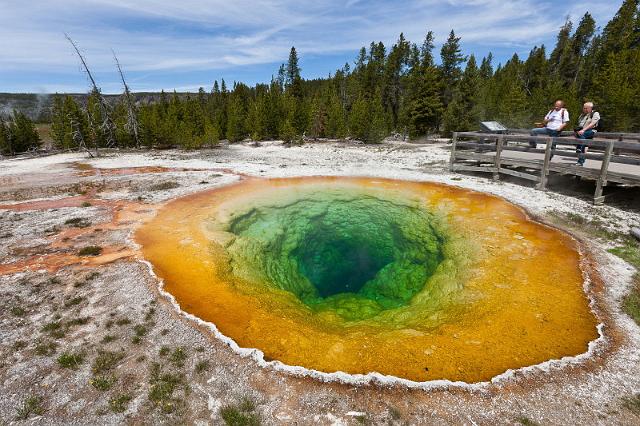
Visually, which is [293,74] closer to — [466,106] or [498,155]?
[466,106]

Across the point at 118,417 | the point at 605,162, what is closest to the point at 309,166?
the point at 605,162

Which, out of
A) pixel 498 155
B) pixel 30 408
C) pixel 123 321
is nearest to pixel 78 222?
pixel 123 321

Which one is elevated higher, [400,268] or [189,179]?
[189,179]

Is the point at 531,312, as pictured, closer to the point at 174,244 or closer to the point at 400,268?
the point at 400,268

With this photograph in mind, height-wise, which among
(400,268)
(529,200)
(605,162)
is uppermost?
(605,162)

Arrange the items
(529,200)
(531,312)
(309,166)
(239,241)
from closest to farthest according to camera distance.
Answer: (531,312) → (239,241) → (529,200) → (309,166)

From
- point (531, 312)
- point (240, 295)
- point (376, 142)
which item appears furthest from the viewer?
point (376, 142)
